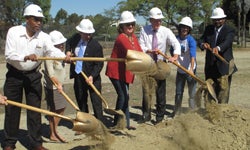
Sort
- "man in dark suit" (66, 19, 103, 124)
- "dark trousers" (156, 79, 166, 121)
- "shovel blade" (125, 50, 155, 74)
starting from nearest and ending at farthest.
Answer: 1. "shovel blade" (125, 50, 155, 74)
2. "man in dark suit" (66, 19, 103, 124)
3. "dark trousers" (156, 79, 166, 121)

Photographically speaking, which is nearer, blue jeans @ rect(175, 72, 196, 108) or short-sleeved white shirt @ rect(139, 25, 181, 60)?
short-sleeved white shirt @ rect(139, 25, 181, 60)

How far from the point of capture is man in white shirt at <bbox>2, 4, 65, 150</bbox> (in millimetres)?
5262

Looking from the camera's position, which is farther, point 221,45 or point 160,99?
point 160,99

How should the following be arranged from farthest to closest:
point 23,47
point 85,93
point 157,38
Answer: point 157,38, point 85,93, point 23,47

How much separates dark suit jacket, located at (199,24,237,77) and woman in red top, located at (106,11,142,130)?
151 centimetres

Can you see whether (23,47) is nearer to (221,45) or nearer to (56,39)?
(56,39)

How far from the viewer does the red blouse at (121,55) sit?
626 centimetres

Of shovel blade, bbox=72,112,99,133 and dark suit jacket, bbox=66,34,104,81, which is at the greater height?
dark suit jacket, bbox=66,34,104,81

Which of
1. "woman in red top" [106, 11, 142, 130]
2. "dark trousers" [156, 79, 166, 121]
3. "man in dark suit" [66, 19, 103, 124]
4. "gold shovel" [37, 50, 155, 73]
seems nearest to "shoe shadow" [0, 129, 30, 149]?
"man in dark suit" [66, 19, 103, 124]

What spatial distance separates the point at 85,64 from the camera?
6.50m

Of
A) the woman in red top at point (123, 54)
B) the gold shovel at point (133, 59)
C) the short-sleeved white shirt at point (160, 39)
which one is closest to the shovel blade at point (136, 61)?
the gold shovel at point (133, 59)

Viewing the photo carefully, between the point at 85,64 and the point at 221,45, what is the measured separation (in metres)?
2.38

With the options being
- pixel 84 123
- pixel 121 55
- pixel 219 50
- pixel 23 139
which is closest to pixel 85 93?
pixel 121 55

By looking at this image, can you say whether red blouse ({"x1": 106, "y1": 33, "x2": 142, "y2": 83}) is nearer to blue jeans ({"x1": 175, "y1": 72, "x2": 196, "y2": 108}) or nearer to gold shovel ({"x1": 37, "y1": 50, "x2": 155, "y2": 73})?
gold shovel ({"x1": 37, "y1": 50, "x2": 155, "y2": 73})
